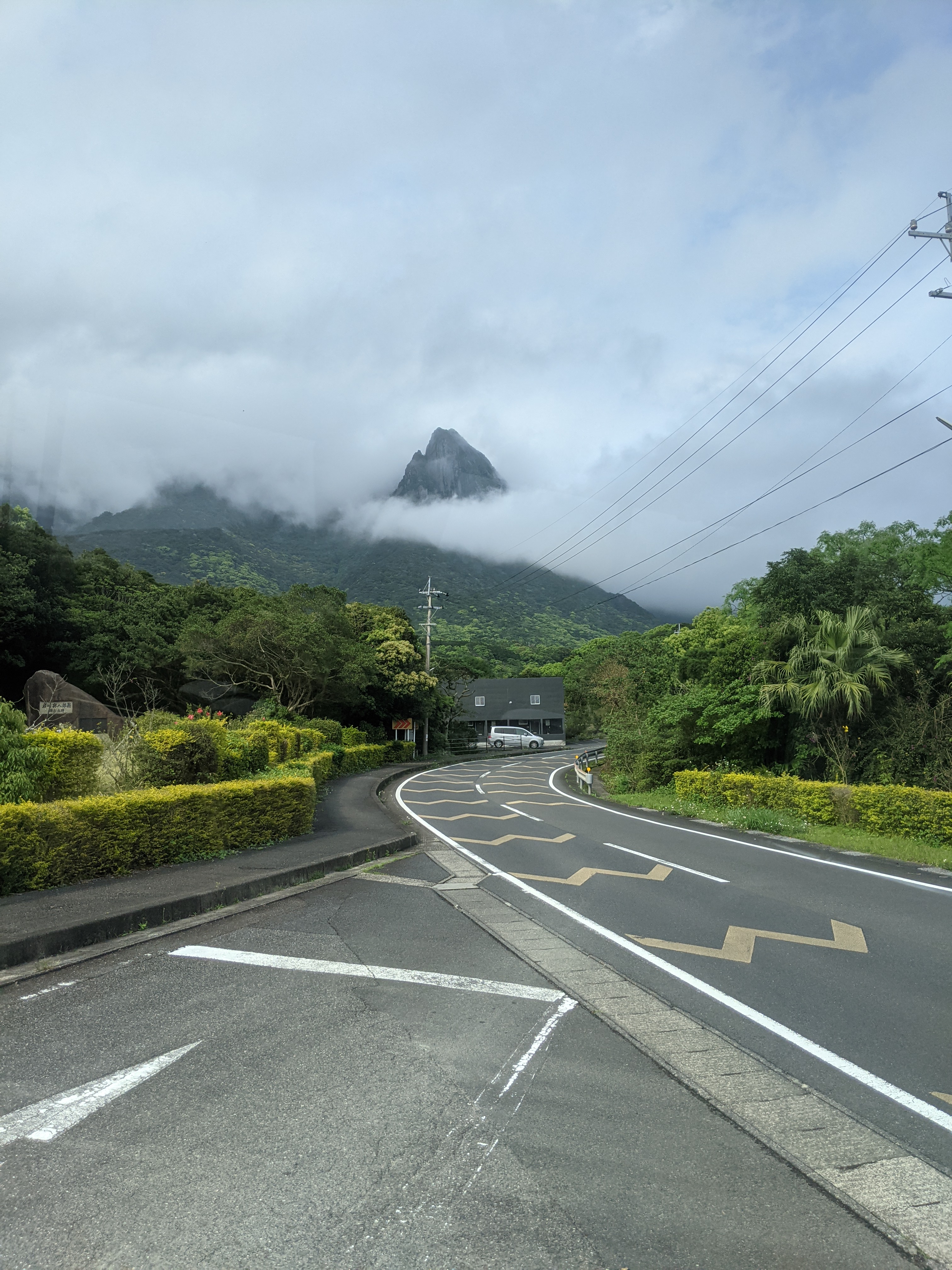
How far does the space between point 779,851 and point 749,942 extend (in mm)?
5880

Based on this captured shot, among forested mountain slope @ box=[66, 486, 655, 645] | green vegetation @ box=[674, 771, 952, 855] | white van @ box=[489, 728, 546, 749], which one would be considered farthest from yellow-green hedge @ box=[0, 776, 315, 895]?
white van @ box=[489, 728, 546, 749]

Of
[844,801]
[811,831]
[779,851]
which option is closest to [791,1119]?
[779,851]

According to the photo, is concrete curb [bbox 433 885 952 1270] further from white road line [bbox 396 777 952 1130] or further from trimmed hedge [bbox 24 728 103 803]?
trimmed hedge [bbox 24 728 103 803]

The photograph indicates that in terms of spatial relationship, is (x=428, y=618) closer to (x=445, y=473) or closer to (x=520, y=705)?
(x=520, y=705)

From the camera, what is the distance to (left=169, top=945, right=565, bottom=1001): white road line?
202 inches

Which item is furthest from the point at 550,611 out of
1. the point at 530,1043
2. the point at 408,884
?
the point at 530,1043

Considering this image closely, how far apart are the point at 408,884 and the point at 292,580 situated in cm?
4661

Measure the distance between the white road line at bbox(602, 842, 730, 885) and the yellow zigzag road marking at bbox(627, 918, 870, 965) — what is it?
2.27 meters

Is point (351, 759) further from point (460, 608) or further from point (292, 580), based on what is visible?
point (460, 608)

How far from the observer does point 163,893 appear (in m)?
7.25

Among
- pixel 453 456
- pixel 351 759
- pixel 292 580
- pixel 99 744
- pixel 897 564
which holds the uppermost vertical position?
pixel 453 456

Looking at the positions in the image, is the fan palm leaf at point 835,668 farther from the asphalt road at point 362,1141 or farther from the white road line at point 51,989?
the white road line at point 51,989

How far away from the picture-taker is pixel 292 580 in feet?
175

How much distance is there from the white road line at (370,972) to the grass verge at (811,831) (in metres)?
7.58
